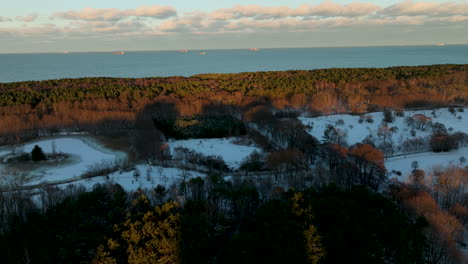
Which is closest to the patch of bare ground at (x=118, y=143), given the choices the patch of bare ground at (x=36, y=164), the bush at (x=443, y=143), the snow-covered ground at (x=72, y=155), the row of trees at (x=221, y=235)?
the snow-covered ground at (x=72, y=155)

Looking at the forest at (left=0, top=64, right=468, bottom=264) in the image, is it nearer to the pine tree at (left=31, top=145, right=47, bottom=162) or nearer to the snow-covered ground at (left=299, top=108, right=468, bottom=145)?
the pine tree at (left=31, top=145, right=47, bottom=162)

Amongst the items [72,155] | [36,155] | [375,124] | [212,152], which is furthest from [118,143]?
[375,124]

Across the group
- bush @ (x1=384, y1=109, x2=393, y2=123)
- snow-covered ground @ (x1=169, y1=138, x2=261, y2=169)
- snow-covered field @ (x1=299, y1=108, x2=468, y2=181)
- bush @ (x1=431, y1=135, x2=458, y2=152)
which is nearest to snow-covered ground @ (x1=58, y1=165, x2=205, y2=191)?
snow-covered ground @ (x1=169, y1=138, x2=261, y2=169)

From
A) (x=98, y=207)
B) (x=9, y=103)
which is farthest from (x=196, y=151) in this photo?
(x=9, y=103)

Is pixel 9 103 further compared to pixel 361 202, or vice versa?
pixel 9 103

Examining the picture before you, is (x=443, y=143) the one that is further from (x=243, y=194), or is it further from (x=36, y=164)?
(x=36, y=164)

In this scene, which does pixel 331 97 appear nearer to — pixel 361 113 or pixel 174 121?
pixel 361 113
